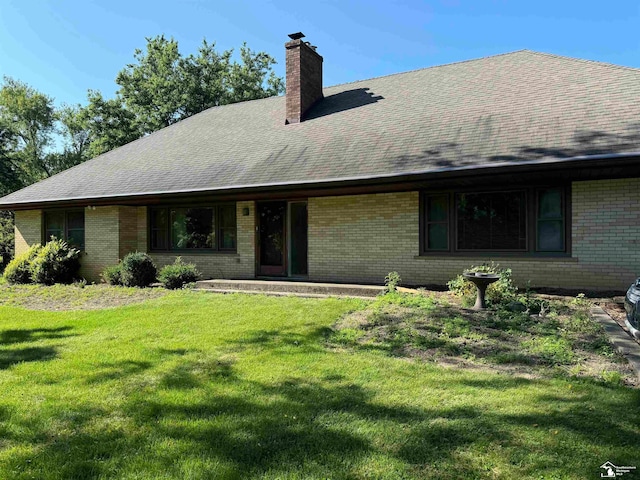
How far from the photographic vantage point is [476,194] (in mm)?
9633

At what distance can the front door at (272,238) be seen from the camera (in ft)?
39.5

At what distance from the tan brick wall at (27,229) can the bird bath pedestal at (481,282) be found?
47.7 ft

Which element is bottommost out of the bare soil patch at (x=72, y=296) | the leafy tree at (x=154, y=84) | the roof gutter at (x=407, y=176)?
the bare soil patch at (x=72, y=296)

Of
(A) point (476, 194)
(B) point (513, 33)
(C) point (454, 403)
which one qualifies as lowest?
(C) point (454, 403)

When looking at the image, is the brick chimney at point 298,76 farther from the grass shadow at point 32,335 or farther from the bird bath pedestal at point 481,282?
the grass shadow at point 32,335

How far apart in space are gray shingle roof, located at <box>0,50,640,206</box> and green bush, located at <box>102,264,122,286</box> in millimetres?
2264

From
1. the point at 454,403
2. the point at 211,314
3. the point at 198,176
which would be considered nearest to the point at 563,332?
the point at 454,403

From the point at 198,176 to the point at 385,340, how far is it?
8304 mm

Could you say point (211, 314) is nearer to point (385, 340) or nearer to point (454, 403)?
point (385, 340)

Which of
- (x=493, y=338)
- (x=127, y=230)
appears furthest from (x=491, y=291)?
(x=127, y=230)

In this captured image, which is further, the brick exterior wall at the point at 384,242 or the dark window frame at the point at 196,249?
the dark window frame at the point at 196,249

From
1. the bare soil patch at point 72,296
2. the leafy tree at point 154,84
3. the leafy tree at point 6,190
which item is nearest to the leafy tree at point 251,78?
the leafy tree at point 154,84

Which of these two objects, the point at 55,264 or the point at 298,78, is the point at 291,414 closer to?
the point at 55,264

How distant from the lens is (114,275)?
12.1m
